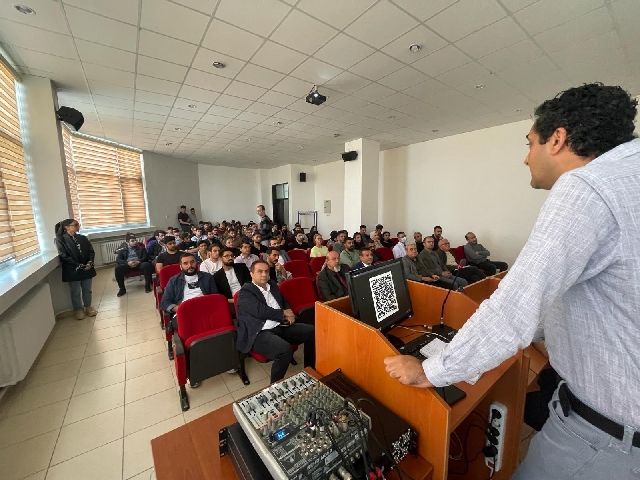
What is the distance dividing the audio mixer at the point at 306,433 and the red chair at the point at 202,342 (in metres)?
1.51

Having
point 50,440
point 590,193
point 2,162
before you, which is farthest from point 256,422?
point 2,162

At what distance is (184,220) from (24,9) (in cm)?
770

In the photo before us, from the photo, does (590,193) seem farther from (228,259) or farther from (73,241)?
(73,241)

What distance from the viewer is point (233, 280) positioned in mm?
3615

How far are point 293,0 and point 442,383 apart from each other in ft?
9.64

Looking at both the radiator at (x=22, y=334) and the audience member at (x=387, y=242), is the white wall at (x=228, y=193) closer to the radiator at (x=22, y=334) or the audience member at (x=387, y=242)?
the audience member at (x=387, y=242)

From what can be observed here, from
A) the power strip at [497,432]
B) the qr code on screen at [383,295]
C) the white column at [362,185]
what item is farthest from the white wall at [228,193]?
the power strip at [497,432]

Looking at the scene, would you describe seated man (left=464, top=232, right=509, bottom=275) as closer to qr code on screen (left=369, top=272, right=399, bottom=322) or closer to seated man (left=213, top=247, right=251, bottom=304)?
seated man (left=213, top=247, right=251, bottom=304)

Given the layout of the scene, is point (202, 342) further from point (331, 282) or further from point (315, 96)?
point (315, 96)

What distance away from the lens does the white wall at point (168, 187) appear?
340 inches

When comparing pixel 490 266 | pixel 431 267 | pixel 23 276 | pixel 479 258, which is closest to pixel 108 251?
pixel 23 276

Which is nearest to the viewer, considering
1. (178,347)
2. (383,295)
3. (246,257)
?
(383,295)

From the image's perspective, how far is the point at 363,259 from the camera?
12.3 feet

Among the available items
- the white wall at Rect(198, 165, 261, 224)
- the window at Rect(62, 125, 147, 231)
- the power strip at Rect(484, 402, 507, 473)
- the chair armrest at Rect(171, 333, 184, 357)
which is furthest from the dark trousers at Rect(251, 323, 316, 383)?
the white wall at Rect(198, 165, 261, 224)
